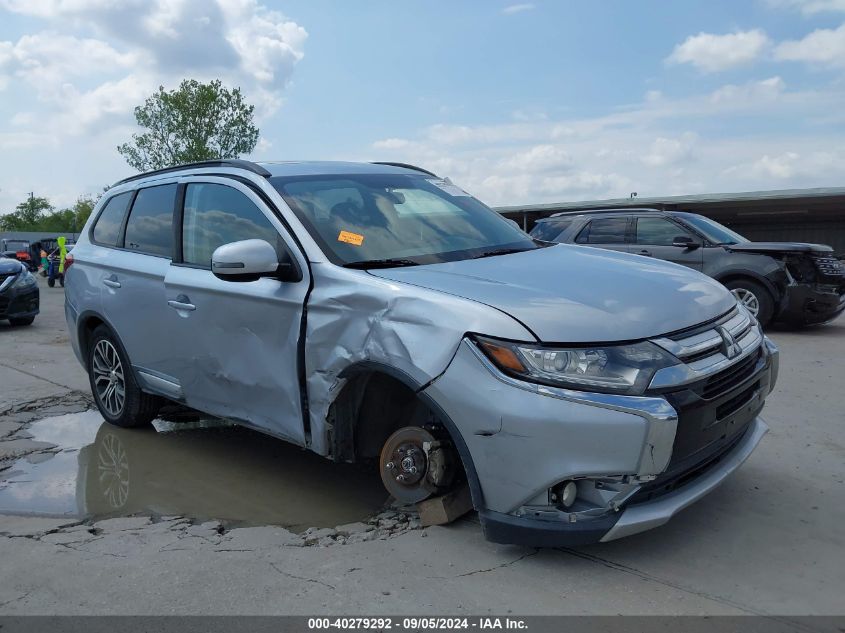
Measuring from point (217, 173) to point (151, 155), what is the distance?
4610 cm

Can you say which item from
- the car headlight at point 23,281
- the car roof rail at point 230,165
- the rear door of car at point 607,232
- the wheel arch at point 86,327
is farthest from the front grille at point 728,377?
the car headlight at point 23,281

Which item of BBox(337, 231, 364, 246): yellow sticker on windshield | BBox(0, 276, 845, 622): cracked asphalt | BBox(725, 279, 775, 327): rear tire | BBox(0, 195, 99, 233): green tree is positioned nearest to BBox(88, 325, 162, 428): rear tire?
BBox(0, 276, 845, 622): cracked asphalt

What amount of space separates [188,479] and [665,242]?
304 inches

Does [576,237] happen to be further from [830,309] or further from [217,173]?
[217,173]

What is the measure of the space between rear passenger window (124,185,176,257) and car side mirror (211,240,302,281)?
1.16 m

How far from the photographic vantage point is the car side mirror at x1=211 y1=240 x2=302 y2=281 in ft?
11.8

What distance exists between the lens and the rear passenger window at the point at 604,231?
10.7 metres

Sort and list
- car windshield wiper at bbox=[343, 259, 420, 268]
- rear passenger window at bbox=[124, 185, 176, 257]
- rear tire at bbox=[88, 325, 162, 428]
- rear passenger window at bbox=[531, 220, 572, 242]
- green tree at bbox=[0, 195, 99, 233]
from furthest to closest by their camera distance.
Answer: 1. green tree at bbox=[0, 195, 99, 233]
2. rear passenger window at bbox=[531, 220, 572, 242]
3. rear tire at bbox=[88, 325, 162, 428]
4. rear passenger window at bbox=[124, 185, 176, 257]
5. car windshield wiper at bbox=[343, 259, 420, 268]

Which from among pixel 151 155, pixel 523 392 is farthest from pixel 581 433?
pixel 151 155

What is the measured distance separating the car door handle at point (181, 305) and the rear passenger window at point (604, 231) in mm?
7295

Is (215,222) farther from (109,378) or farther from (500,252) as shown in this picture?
(109,378)

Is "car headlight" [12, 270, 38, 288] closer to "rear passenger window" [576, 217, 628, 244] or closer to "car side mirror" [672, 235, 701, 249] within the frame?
"rear passenger window" [576, 217, 628, 244]

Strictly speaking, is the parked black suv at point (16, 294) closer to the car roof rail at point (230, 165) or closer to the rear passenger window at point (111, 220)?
the rear passenger window at point (111, 220)

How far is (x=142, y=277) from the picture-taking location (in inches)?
189
